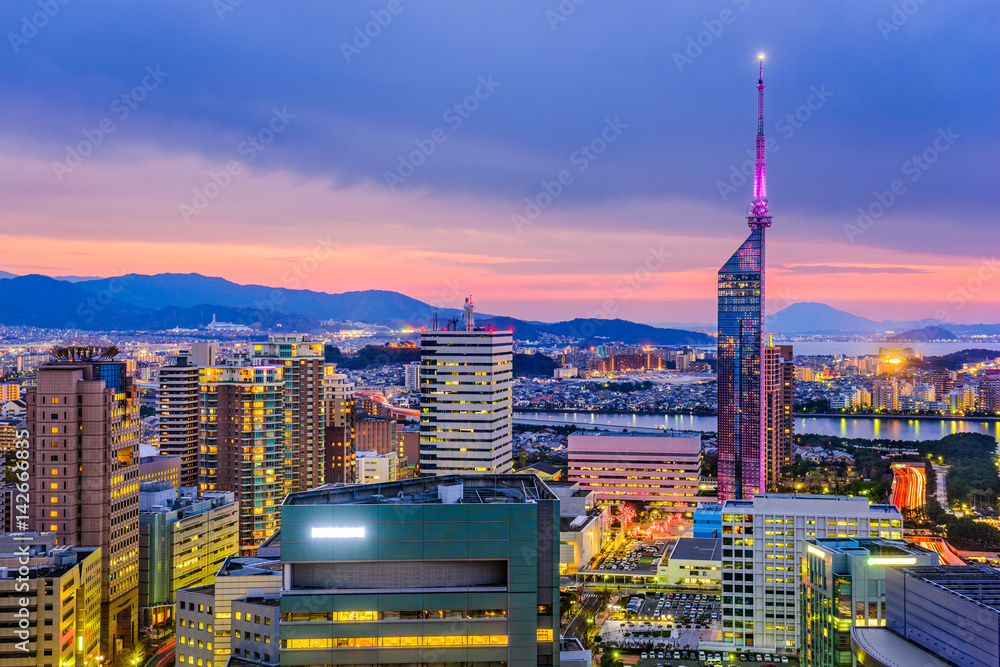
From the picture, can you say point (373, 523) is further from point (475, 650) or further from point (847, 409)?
point (847, 409)

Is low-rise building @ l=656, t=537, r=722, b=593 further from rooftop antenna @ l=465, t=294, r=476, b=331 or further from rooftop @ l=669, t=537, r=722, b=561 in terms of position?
rooftop antenna @ l=465, t=294, r=476, b=331

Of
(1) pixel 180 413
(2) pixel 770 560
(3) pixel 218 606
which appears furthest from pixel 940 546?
(1) pixel 180 413

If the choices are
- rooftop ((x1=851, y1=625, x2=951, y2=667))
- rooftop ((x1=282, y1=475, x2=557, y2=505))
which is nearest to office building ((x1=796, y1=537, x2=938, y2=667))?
rooftop ((x1=851, y1=625, x2=951, y2=667))

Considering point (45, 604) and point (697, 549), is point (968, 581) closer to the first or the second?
point (45, 604)

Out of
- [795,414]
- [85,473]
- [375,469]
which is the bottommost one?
[795,414]

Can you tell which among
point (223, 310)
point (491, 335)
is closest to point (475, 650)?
point (491, 335)

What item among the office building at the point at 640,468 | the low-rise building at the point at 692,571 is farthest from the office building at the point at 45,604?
the office building at the point at 640,468

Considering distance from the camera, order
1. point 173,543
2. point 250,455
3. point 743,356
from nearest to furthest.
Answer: point 173,543 → point 250,455 → point 743,356
